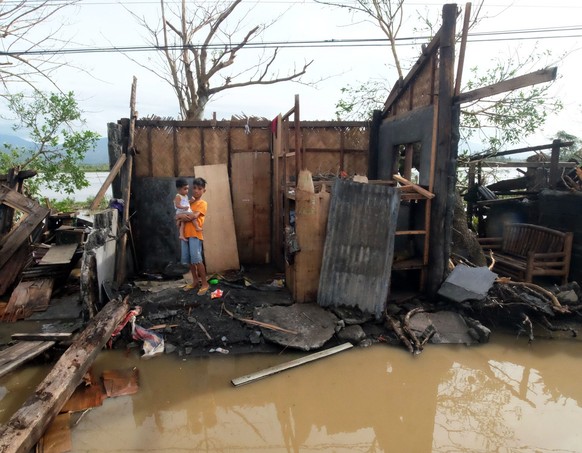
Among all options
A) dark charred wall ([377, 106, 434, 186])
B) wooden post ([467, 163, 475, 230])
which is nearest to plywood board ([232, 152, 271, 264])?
dark charred wall ([377, 106, 434, 186])

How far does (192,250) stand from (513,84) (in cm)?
494

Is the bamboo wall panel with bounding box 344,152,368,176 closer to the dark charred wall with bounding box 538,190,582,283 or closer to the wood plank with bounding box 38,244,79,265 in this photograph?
the dark charred wall with bounding box 538,190,582,283

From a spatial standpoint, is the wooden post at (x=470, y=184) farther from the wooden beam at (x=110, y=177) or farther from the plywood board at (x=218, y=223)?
the wooden beam at (x=110, y=177)

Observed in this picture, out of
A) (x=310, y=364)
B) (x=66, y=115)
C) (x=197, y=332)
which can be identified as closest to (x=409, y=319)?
(x=310, y=364)

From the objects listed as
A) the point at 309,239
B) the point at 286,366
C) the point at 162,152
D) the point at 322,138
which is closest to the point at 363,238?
the point at 309,239

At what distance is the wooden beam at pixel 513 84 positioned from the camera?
404 cm

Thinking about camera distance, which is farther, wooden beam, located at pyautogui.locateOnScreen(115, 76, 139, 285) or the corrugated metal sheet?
wooden beam, located at pyautogui.locateOnScreen(115, 76, 139, 285)

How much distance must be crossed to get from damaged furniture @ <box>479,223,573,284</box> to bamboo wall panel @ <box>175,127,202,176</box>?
Result: 624 centimetres

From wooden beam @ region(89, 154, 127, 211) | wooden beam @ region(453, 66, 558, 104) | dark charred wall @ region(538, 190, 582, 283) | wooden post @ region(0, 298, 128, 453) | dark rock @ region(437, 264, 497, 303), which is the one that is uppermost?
wooden beam @ region(453, 66, 558, 104)

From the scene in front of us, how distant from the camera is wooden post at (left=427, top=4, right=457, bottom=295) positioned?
518 cm

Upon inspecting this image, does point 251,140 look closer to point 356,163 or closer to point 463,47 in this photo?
point 356,163

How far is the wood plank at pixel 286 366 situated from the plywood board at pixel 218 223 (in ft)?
9.81

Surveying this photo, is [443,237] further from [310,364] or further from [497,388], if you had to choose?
[310,364]

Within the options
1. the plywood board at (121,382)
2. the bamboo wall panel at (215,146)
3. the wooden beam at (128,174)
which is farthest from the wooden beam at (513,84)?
the plywood board at (121,382)
